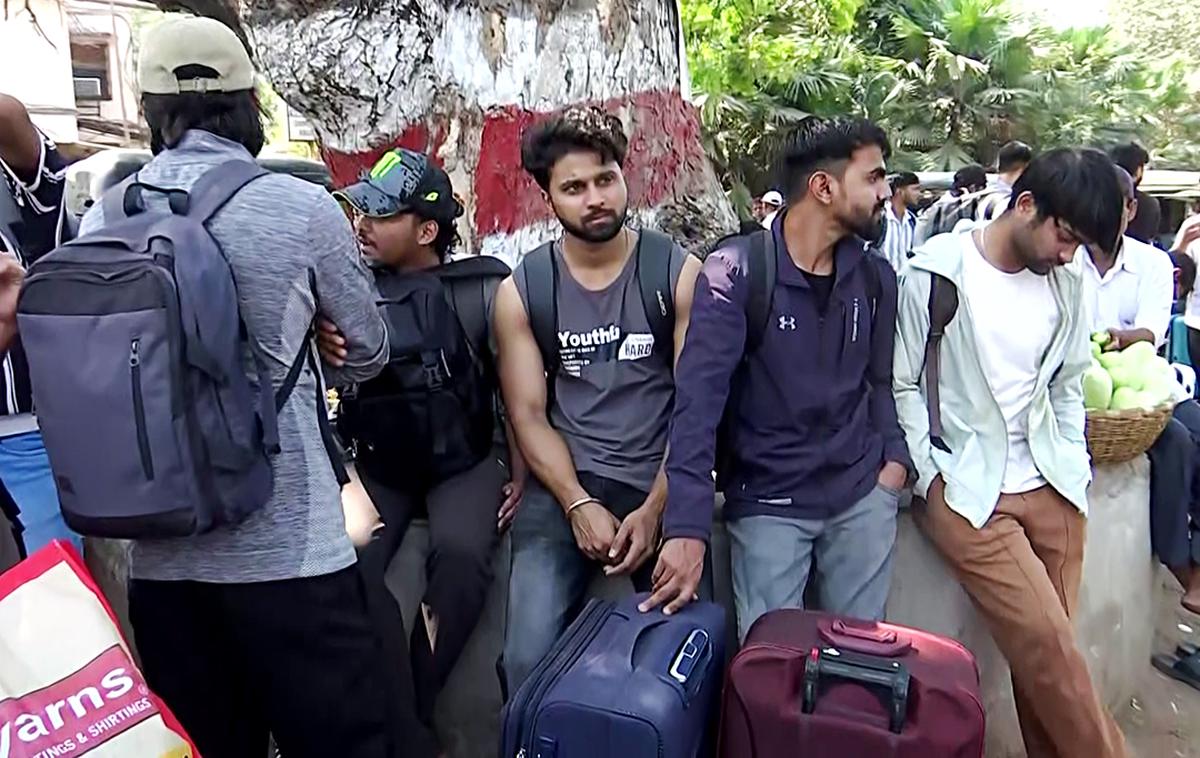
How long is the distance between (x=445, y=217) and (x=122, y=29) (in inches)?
637

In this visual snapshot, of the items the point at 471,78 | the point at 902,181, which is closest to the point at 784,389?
the point at 471,78

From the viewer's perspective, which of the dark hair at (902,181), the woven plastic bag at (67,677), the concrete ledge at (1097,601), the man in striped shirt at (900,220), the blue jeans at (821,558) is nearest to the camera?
the woven plastic bag at (67,677)

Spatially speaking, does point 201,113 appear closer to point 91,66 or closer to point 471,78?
point 471,78

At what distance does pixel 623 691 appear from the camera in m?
2.19

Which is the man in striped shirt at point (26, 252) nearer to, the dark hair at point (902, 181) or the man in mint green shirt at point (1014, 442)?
the man in mint green shirt at point (1014, 442)

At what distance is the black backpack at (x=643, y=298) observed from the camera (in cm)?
279

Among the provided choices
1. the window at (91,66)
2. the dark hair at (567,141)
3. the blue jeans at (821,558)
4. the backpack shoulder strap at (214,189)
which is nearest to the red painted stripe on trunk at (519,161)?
the dark hair at (567,141)

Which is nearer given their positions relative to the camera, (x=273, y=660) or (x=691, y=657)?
(x=273, y=660)

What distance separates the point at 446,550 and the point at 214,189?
1.18 metres

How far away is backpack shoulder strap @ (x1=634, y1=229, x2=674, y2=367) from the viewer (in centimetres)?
279

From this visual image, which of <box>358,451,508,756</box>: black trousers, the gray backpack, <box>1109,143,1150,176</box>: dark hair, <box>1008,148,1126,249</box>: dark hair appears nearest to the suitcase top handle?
<box>358,451,508,756</box>: black trousers

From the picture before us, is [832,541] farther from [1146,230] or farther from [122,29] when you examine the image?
[122,29]

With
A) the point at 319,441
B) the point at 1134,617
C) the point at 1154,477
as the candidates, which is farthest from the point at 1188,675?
the point at 319,441

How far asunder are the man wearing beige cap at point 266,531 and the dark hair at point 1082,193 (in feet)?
5.73
